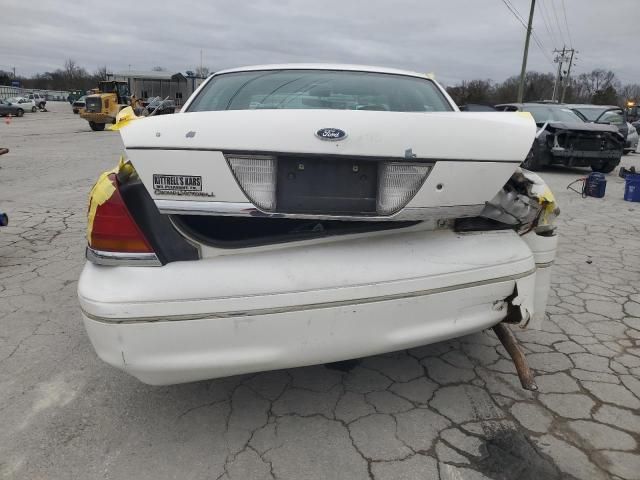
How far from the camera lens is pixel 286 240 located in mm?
1838

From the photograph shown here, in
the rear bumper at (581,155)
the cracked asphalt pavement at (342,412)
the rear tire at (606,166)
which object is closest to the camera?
the cracked asphalt pavement at (342,412)

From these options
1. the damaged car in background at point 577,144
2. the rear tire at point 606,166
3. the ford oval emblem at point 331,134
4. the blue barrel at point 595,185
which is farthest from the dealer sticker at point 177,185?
the rear tire at point 606,166

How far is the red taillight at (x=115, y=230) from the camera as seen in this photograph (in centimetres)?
173

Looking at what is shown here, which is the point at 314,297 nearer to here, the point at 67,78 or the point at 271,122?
the point at 271,122

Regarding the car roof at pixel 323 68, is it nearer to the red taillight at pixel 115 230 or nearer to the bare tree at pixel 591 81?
the red taillight at pixel 115 230

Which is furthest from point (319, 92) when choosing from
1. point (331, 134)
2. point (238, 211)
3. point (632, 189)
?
point (632, 189)

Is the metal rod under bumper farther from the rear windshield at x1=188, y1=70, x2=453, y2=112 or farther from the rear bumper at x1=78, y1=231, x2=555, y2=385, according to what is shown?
the rear windshield at x1=188, y1=70, x2=453, y2=112

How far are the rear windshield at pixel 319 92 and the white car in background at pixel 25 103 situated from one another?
43775 millimetres

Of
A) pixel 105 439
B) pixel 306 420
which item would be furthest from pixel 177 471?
pixel 306 420

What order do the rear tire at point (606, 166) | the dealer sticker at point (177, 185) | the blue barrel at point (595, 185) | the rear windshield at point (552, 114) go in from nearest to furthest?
the dealer sticker at point (177, 185)
the blue barrel at point (595, 185)
the rear tire at point (606, 166)
the rear windshield at point (552, 114)

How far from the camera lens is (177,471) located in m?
1.83

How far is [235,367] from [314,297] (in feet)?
1.29

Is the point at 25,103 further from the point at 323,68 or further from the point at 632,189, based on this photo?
the point at 323,68

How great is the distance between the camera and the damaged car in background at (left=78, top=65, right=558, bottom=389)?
1.62 meters
